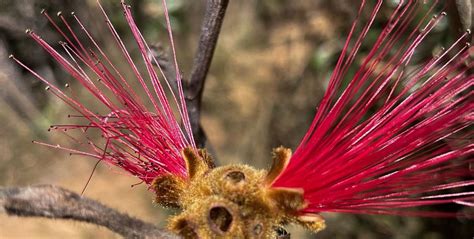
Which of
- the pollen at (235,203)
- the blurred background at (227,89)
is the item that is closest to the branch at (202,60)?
the pollen at (235,203)

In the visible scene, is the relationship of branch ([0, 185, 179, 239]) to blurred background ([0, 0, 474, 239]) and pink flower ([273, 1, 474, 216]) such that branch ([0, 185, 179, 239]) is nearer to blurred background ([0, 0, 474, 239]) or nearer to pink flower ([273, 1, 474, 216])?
pink flower ([273, 1, 474, 216])

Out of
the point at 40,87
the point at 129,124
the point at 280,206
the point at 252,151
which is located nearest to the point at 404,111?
the point at 280,206

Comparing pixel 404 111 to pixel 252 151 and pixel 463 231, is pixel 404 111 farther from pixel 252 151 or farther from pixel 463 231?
pixel 252 151

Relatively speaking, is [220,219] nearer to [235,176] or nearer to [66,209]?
[235,176]

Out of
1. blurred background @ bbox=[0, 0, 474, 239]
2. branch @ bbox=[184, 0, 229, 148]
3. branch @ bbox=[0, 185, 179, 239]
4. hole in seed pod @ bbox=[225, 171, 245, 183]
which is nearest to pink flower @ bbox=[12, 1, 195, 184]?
branch @ bbox=[184, 0, 229, 148]

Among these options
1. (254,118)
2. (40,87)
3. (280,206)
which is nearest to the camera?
(280,206)
